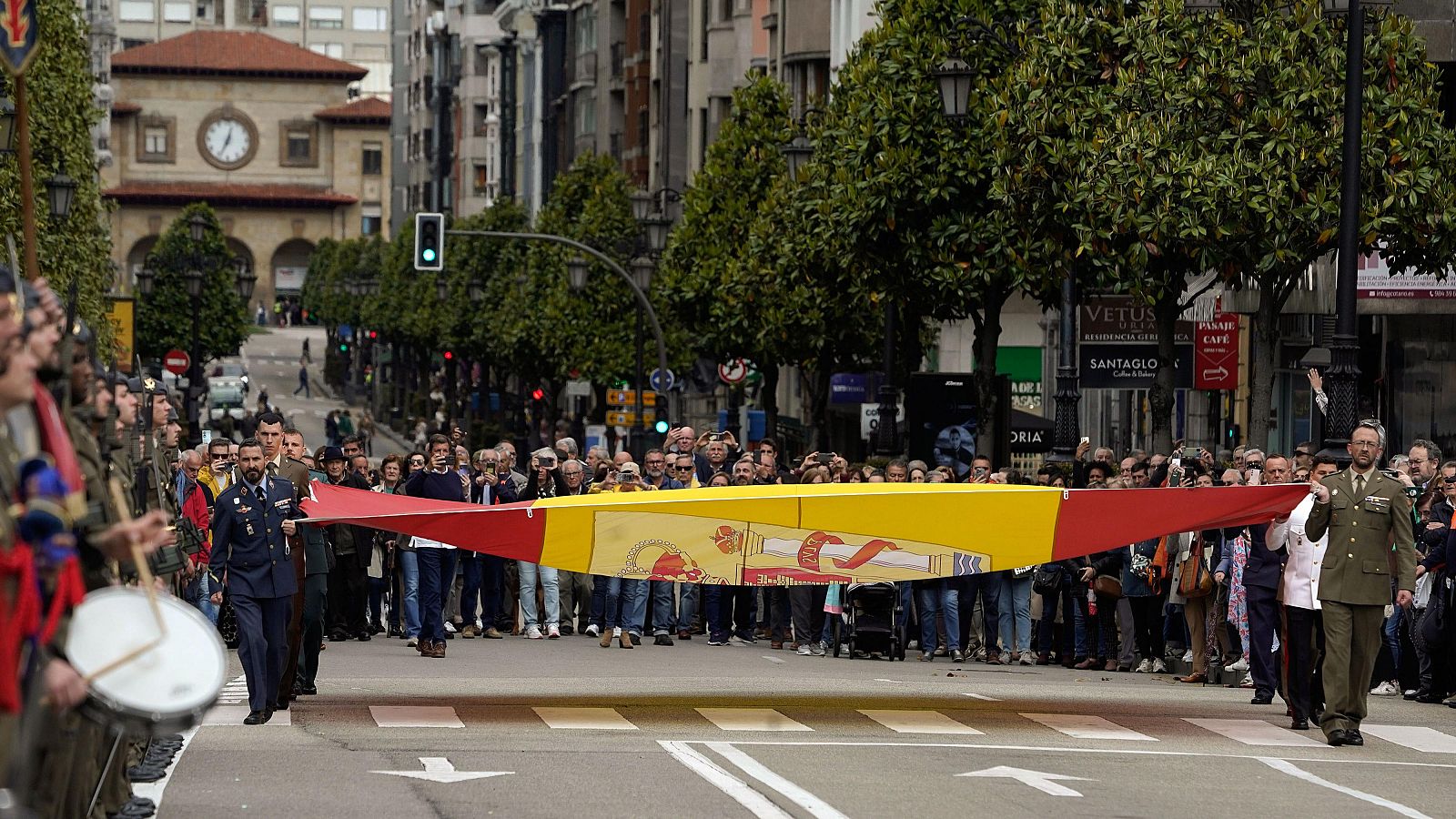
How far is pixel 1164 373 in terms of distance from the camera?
30906 mm

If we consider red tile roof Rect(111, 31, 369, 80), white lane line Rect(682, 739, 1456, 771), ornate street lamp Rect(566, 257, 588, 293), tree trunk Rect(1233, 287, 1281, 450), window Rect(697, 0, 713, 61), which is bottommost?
white lane line Rect(682, 739, 1456, 771)

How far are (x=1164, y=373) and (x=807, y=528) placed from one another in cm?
1199

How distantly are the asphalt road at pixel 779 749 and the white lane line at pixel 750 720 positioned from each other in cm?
4

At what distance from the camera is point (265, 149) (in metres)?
178

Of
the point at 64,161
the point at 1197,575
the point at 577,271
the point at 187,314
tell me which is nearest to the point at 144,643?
the point at 1197,575

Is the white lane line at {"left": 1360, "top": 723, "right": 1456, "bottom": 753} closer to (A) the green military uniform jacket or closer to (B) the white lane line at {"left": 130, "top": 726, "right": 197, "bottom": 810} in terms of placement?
(A) the green military uniform jacket

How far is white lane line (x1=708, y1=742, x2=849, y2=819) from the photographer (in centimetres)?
1323

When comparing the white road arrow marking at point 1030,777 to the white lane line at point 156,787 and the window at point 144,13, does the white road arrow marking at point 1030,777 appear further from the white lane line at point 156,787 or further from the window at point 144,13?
the window at point 144,13

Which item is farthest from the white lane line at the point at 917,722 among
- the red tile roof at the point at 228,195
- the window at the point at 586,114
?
the red tile roof at the point at 228,195

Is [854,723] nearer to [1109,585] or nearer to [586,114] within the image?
[1109,585]

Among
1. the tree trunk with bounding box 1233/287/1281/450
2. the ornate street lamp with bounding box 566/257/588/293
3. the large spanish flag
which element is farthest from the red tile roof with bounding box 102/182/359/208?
the large spanish flag

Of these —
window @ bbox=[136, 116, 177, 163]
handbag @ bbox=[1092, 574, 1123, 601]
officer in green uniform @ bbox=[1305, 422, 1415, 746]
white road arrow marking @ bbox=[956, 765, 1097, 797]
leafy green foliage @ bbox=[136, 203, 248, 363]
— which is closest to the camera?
white road arrow marking @ bbox=[956, 765, 1097, 797]

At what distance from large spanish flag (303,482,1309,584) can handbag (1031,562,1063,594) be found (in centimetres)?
463

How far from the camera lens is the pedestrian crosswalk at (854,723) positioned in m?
17.3
